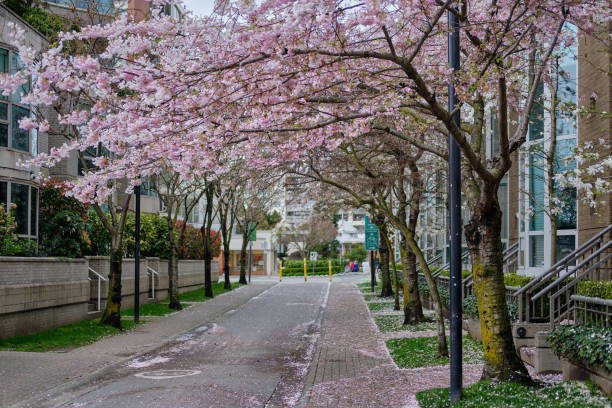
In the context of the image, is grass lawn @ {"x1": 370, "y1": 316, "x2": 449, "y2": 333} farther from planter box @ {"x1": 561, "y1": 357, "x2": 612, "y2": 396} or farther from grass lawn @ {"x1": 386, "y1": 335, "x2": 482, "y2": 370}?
planter box @ {"x1": 561, "y1": 357, "x2": 612, "y2": 396}

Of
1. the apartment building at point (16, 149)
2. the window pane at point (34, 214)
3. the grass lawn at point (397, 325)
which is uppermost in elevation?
the apartment building at point (16, 149)

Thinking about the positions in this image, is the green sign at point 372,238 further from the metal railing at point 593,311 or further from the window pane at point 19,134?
the metal railing at point 593,311

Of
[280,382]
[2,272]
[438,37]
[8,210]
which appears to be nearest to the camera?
→ [280,382]

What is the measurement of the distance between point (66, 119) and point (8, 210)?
8.50m

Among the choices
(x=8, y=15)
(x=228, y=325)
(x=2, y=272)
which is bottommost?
(x=228, y=325)

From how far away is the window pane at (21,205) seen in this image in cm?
1855

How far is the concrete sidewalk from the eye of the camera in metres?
9.37

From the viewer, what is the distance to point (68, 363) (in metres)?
11.8

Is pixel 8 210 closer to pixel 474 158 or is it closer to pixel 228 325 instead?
pixel 228 325

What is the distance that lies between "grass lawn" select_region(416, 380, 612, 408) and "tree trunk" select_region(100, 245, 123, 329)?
11.0 metres

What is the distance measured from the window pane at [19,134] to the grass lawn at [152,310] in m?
6.40

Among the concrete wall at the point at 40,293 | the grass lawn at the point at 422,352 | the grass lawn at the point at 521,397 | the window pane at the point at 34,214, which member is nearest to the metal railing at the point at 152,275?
the window pane at the point at 34,214

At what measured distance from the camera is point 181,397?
29.6 ft

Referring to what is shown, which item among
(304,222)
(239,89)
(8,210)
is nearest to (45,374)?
(239,89)
